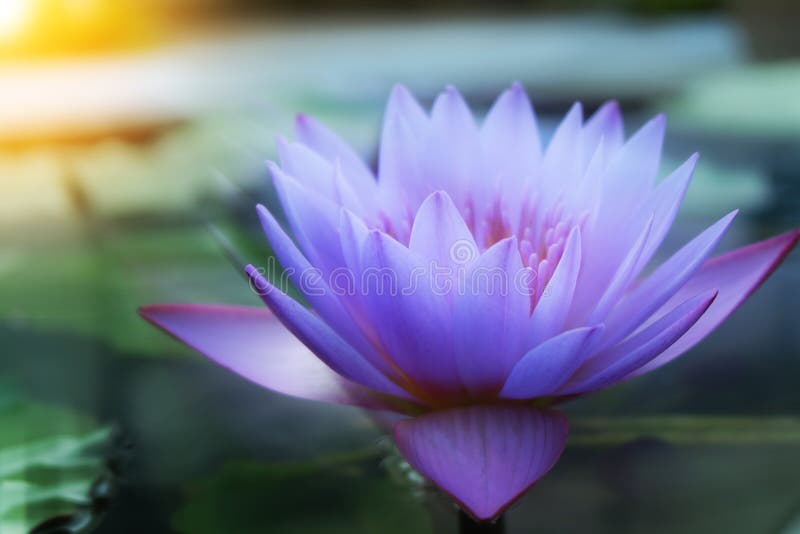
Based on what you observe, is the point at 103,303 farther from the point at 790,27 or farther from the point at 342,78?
the point at 790,27

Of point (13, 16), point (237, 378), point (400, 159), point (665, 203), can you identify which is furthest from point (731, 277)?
point (13, 16)

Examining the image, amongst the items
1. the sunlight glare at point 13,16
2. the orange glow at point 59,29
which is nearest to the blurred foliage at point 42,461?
the orange glow at point 59,29

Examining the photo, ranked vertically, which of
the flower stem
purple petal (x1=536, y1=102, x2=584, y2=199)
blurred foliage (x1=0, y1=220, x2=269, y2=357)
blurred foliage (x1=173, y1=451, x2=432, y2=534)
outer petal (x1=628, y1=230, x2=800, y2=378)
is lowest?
blurred foliage (x1=173, y1=451, x2=432, y2=534)

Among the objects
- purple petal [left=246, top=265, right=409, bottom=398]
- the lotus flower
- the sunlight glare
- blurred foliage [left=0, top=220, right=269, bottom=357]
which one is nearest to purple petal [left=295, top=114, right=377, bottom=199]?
the lotus flower

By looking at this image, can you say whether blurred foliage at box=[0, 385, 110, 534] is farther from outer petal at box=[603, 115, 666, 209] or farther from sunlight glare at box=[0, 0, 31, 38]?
sunlight glare at box=[0, 0, 31, 38]

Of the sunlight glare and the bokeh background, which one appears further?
the sunlight glare

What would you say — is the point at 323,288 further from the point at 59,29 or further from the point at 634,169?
the point at 59,29
